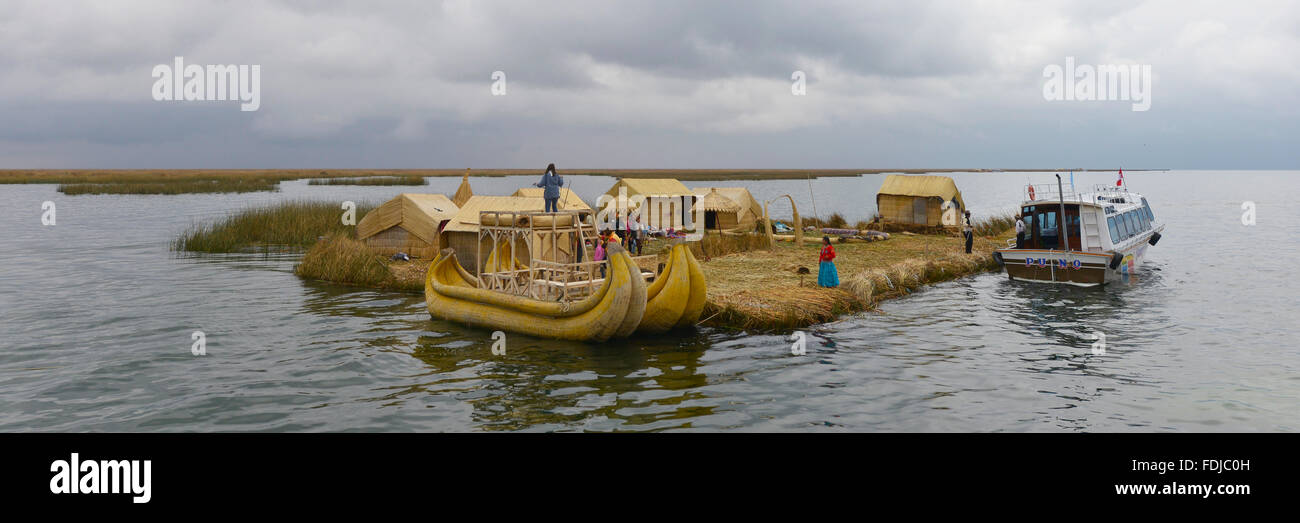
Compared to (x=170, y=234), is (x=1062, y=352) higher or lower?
lower

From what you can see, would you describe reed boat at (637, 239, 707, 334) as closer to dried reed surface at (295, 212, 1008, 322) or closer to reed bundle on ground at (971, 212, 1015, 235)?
dried reed surface at (295, 212, 1008, 322)

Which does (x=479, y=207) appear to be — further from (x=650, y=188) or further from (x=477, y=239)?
(x=650, y=188)

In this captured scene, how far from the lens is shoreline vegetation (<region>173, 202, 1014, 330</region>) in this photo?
701 inches

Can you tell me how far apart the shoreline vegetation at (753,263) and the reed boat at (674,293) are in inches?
57.9

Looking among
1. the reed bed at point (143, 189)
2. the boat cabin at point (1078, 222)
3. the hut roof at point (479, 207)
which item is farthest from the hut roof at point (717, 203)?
the reed bed at point (143, 189)

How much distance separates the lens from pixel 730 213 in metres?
36.1

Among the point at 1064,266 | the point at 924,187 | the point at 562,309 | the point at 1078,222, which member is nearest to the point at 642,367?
the point at 562,309

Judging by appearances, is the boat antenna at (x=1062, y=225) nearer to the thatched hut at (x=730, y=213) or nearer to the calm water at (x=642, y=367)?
the calm water at (x=642, y=367)

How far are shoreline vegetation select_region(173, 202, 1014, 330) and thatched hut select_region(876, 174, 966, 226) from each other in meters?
1.40

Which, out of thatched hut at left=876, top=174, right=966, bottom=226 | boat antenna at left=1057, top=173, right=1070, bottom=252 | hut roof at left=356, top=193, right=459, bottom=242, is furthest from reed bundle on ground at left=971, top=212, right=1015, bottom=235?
hut roof at left=356, top=193, right=459, bottom=242

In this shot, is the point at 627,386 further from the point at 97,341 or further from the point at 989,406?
the point at 97,341

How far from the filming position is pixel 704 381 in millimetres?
12977
